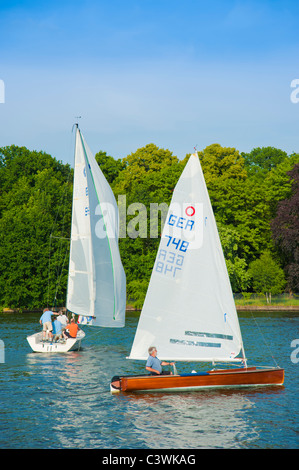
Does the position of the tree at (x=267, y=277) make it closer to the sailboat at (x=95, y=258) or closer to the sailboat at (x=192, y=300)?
the sailboat at (x=95, y=258)

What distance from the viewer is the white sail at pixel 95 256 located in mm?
35688

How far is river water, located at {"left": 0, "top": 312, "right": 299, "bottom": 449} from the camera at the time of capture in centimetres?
1739

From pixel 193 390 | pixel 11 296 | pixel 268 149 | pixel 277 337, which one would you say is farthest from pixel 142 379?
pixel 268 149

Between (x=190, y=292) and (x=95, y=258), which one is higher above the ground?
(x=95, y=258)

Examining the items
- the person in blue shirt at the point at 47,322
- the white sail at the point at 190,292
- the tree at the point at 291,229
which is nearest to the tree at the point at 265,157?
the tree at the point at 291,229

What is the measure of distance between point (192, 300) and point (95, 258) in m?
12.7

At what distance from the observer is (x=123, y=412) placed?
20656mm

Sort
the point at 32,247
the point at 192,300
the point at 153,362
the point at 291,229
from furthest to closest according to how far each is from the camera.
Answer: the point at 32,247, the point at 291,229, the point at 192,300, the point at 153,362

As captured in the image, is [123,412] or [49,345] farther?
[49,345]

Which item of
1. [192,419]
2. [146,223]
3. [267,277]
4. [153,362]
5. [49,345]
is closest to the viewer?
[192,419]

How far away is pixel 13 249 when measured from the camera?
249 ft

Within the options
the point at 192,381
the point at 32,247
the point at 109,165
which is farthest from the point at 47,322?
the point at 109,165

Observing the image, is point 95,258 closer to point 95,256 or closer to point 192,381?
point 95,256

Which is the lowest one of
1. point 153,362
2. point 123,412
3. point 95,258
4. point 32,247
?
point 123,412
